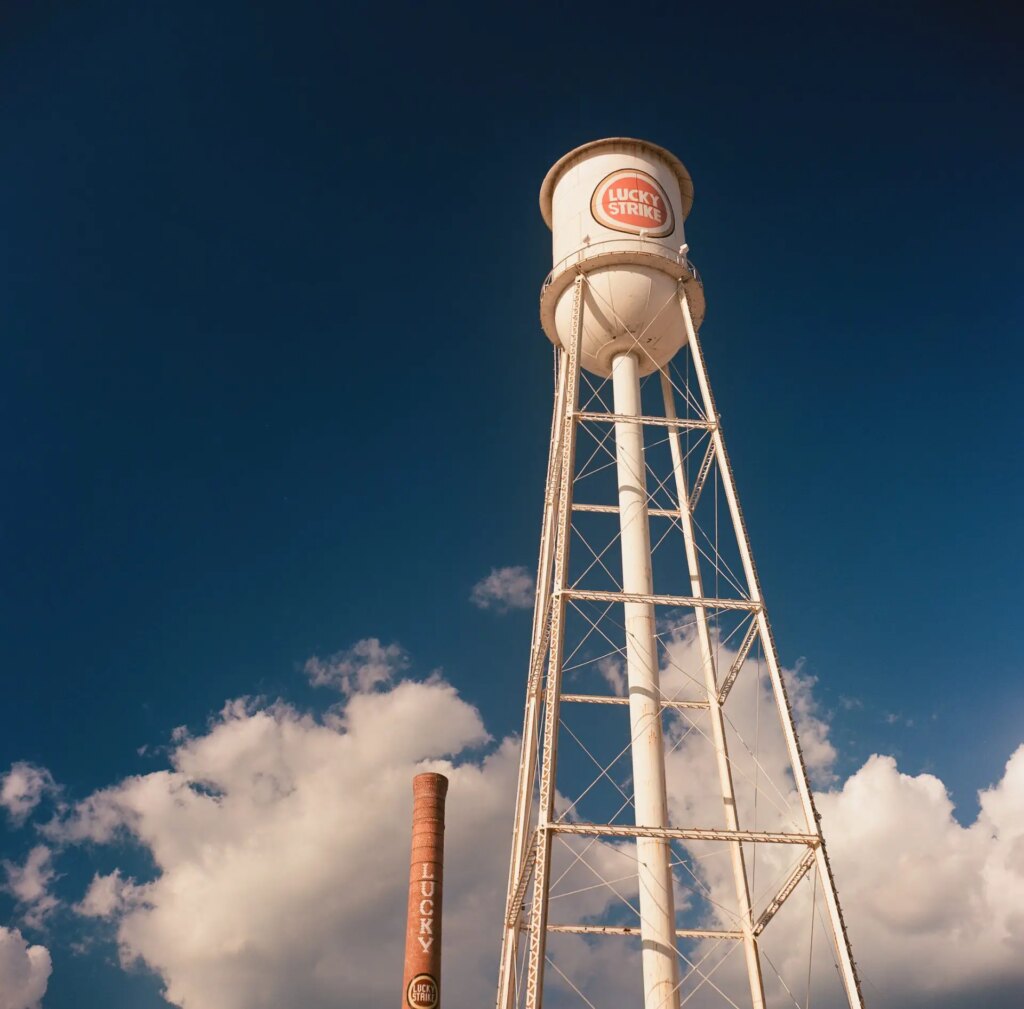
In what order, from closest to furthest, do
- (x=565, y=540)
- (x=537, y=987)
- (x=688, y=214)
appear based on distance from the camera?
(x=537, y=987) < (x=565, y=540) < (x=688, y=214)

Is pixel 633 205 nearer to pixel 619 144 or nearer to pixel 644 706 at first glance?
pixel 619 144

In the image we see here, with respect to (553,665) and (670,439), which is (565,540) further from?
(670,439)

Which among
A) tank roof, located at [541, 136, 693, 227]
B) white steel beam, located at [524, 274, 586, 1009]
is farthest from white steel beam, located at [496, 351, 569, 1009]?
tank roof, located at [541, 136, 693, 227]

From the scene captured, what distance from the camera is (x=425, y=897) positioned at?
2638 cm

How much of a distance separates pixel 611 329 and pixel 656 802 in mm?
12987

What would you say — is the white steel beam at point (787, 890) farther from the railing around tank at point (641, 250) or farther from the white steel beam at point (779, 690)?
the railing around tank at point (641, 250)

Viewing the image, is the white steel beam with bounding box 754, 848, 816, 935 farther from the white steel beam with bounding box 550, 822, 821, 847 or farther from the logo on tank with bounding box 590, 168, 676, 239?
the logo on tank with bounding box 590, 168, 676, 239

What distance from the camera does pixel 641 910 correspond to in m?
22.5

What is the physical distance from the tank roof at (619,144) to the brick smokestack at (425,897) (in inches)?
697

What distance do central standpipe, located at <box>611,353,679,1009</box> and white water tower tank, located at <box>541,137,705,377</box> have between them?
826 mm

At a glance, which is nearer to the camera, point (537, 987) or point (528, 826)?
point (537, 987)

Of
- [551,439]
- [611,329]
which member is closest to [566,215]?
[611,329]

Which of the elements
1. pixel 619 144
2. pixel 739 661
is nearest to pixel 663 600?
pixel 739 661

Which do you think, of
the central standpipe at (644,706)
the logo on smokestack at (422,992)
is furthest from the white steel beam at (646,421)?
the logo on smokestack at (422,992)
